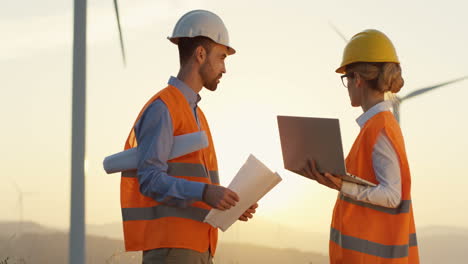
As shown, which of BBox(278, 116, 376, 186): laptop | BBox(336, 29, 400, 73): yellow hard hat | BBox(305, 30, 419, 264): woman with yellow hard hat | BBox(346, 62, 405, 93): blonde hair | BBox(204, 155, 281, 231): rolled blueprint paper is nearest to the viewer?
BBox(204, 155, 281, 231): rolled blueprint paper

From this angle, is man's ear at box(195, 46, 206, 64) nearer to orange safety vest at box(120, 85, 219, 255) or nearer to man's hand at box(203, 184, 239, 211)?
orange safety vest at box(120, 85, 219, 255)

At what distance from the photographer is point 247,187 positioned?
504 centimetres

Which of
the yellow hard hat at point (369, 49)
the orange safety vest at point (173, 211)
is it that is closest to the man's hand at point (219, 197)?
the orange safety vest at point (173, 211)

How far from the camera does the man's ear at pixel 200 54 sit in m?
5.41

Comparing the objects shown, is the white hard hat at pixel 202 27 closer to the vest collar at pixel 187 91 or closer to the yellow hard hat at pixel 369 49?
the vest collar at pixel 187 91

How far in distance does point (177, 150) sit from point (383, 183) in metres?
1.59

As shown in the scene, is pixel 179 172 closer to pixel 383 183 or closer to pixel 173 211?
pixel 173 211

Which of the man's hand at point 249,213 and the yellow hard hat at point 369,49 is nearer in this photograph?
the man's hand at point 249,213

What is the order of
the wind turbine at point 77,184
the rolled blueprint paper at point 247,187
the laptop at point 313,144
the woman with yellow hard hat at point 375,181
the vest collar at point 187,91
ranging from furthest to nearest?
1. the wind turbine at point 77,184
2. the woman with yellow hard hat at point 375,181
3. the vest collar at point 187,91
4. the laptop at point 313,144
5. the rolled blueprint paper at point 247,187

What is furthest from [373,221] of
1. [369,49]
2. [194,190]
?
[194,190]

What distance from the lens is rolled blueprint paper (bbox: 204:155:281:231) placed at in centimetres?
501

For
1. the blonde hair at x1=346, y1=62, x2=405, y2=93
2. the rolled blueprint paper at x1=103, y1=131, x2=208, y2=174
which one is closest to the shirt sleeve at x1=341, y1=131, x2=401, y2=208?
the blonde hair at x1=346, y1=62, x2=405, y2=93

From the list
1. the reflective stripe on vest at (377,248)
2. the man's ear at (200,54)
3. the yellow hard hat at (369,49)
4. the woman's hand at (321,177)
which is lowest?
the reflective stripe on vest at (377,248)

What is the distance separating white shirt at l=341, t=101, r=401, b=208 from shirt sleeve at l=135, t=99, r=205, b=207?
4.20 ft
